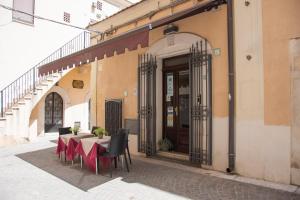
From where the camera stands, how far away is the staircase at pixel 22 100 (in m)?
10.7

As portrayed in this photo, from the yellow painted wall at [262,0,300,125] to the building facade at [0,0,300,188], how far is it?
2 cm

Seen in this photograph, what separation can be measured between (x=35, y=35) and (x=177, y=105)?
10.0 m

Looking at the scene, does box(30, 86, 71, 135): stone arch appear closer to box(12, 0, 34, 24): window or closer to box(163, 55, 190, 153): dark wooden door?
box(12, 0, 34, 24): window

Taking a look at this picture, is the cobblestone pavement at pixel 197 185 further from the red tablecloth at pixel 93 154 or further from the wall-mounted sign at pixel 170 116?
the wall-mounted sign at pixel 170 116

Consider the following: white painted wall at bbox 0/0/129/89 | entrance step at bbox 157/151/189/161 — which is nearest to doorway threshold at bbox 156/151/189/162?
entrance step at bbox 157/151/189/161

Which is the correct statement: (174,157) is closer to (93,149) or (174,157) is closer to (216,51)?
(93,149)

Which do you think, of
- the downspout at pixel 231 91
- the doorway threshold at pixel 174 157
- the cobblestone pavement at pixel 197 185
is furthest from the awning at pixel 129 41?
the doorway threshold at pixel 174 157

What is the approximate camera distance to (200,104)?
6.20 m

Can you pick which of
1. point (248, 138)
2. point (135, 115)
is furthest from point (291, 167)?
point (135, 115)

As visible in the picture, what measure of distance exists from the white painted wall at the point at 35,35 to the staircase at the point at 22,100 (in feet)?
1.39

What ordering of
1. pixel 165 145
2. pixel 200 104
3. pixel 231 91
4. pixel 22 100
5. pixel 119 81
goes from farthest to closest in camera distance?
Result: pixel 22 100 → pixel 119 81 → pixel 165 145 → pixel 200 104 → pixel 231 91

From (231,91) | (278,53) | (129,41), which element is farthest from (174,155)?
(278,53)

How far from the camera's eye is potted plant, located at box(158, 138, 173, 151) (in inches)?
293

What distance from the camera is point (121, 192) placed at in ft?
14.9
